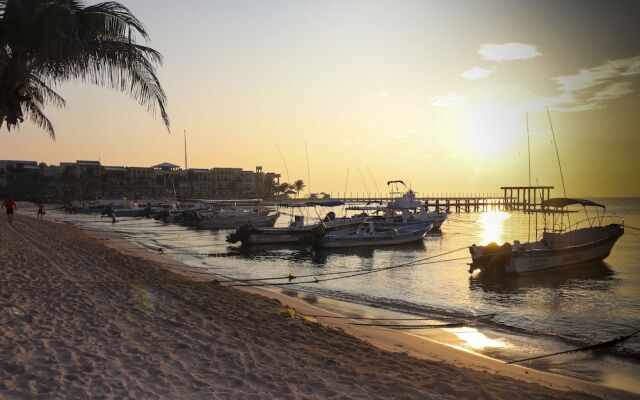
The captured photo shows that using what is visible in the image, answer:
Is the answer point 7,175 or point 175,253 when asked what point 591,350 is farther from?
point 7,175

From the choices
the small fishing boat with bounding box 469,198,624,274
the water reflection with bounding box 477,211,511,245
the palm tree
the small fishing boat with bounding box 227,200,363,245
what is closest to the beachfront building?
the water reflection with bounding box 477,211,511,245

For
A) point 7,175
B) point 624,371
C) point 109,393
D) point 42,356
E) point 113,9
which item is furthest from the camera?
point 7,175

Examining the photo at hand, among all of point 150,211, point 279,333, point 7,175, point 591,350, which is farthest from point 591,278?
point 7,175

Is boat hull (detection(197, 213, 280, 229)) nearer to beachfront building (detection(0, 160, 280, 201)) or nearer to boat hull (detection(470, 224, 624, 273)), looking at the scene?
boat hull (detection(470, 224, 624, 273))

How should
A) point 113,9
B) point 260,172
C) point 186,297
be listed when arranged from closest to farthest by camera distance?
point 113,9, point 186,297, point 260,172

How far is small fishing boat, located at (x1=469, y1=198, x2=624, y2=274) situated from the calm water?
58 cm

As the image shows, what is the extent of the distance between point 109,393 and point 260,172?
183 m

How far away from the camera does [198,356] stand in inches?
278

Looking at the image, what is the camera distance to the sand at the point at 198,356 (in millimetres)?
5766

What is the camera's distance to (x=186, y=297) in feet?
40.6

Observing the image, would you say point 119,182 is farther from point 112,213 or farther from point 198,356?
point 198,356

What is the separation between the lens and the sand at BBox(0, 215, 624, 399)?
18.9 feet

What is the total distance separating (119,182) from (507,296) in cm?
14704

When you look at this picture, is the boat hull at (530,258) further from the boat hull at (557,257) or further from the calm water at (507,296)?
the calm water at (507,296)
